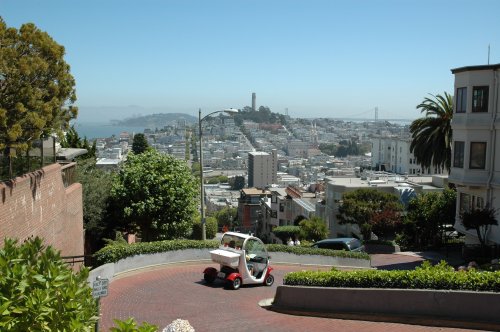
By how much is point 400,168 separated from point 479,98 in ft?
456

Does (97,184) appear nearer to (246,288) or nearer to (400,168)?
(246,288)

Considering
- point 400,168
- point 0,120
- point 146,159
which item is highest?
point 0,120

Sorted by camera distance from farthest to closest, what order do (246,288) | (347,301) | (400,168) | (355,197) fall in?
(400,168), (355,197), (246,288), (347,301)

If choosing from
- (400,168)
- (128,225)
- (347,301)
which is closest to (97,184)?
(128,225)

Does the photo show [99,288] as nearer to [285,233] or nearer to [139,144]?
[285,233]

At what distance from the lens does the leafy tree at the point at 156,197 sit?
26438 millimetres

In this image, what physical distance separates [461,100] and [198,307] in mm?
17747

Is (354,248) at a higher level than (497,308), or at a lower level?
lower

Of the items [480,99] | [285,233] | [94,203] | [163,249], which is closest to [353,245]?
[480,99]

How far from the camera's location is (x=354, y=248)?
27359mm

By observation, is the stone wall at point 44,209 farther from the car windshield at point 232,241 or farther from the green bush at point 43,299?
the green bush at point 43,299

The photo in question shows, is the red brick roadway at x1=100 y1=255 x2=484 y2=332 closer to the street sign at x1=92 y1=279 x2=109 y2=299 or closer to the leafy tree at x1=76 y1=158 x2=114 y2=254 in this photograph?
the street sign at x1=92 y1=279 x2=109 y2=299

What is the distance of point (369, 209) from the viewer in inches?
1320

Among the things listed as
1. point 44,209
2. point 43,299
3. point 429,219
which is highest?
point 43,299
